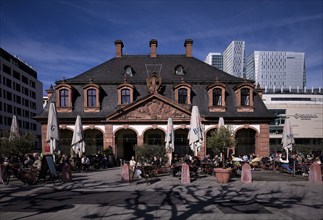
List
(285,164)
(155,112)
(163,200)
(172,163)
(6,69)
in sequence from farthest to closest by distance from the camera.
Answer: (6,69), (155,112), (172,163), (285,164), (163,200)

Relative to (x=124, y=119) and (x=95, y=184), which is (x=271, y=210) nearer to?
(x=95, y=184)

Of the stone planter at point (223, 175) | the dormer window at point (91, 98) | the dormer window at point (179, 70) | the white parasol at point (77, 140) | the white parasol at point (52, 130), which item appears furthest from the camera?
the dormer window at point (179, 70)

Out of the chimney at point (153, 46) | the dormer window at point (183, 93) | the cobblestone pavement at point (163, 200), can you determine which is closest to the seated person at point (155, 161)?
the cobblestone pavement at point (163, 200)

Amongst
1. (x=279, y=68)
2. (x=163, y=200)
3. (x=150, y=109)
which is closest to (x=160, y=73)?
(x=150, y=109)

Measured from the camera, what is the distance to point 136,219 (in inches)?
274

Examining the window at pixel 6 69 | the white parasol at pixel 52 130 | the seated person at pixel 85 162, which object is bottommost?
the seated person at pixel 85 162

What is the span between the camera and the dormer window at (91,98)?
2509 centimetres

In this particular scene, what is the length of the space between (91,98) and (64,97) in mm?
2609

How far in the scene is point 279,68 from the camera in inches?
6772

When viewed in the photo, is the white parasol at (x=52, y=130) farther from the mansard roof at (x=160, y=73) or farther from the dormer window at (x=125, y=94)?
the mansard roof at (x=160, y=73)

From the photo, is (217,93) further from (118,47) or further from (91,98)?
(118,47)

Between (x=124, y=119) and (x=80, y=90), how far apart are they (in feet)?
18.1

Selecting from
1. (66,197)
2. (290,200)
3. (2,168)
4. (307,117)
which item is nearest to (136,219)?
(66,197)

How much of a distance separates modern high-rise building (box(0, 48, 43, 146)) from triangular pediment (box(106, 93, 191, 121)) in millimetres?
32513
